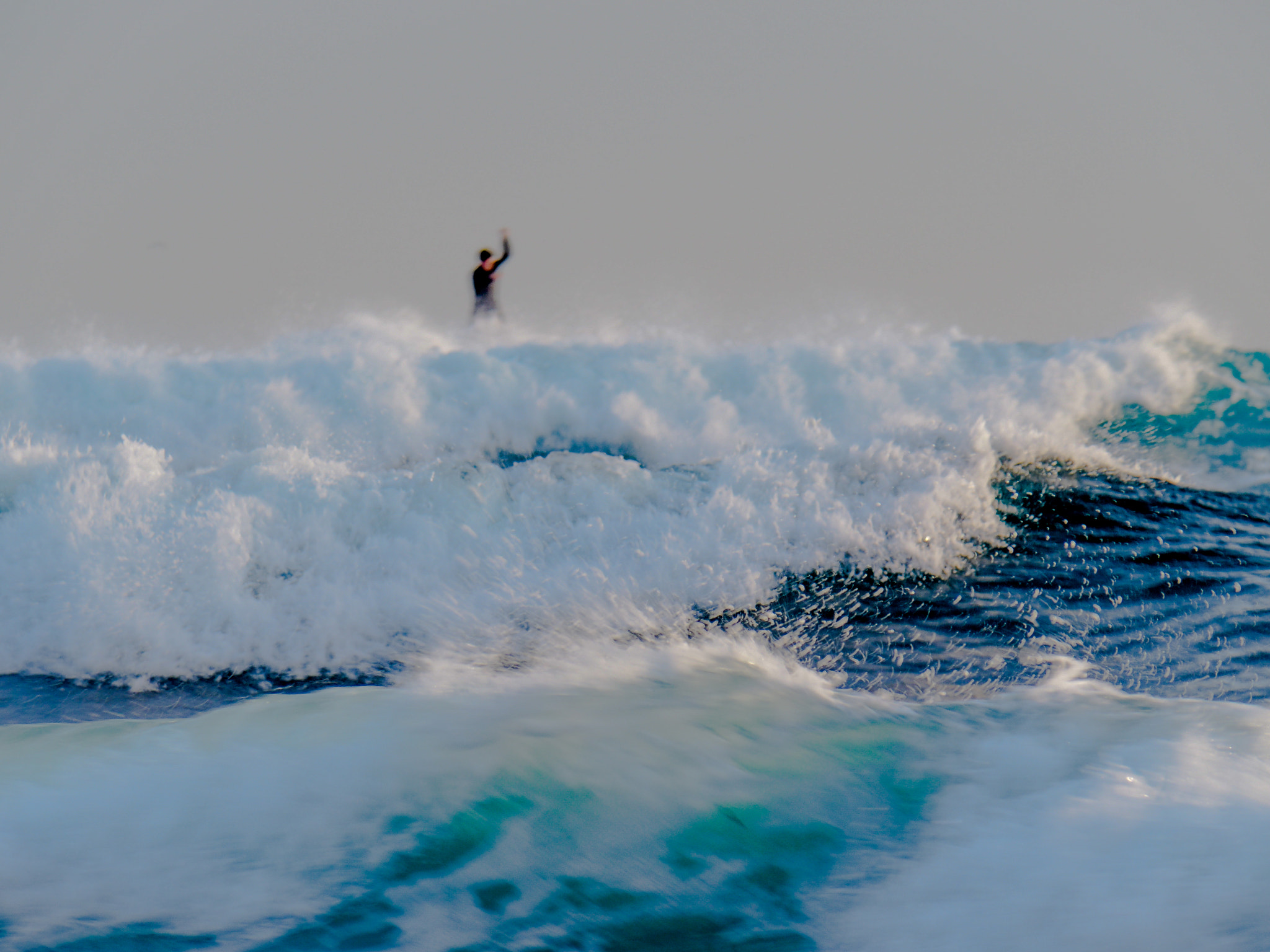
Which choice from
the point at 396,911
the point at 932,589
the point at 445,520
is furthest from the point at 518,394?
the point at 396,911

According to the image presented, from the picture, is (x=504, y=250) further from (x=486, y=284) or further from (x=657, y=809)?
(x=657, y=809)

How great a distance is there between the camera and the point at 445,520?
13.6 ft

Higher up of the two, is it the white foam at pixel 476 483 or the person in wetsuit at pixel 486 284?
the person in wetsuit at pixel 486 284

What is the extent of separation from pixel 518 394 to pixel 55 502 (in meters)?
3.64

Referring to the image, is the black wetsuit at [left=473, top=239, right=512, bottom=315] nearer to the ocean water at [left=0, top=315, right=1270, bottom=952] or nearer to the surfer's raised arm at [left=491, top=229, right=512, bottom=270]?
the surfer's raised arm at [left=491, top=229, right=512, bottom=270]

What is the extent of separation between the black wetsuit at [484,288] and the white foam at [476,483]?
2.51 metres

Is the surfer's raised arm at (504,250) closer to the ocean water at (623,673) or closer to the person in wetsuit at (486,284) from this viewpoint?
the person in wetsuit at (486,284)

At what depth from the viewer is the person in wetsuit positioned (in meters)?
10.1

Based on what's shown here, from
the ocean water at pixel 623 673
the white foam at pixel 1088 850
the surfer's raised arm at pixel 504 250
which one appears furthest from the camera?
the surfer's raised arm at pixel 504 250

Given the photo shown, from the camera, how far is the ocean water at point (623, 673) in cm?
177

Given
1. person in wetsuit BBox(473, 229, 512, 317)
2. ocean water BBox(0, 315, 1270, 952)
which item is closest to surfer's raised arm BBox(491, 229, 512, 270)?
person in wetsuit BBox(473, 229, 512, 317)

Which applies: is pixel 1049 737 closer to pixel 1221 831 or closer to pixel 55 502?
pixel 1221 831

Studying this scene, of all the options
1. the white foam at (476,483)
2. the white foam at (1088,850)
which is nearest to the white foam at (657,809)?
the white foam at (1088,850)

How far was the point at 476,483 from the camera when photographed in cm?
447
